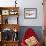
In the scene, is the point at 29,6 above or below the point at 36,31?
above

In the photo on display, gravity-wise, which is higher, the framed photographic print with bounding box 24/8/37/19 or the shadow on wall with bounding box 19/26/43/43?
the framed photographic print with bounding box 24/8/37/19

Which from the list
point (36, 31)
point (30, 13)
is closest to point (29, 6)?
point (30, 13)

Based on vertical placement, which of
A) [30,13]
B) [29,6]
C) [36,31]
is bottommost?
[36,31]

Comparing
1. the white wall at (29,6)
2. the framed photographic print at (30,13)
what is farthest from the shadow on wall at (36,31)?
the framed photographic print at (30,13)

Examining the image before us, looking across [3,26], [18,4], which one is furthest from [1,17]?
[18,4]

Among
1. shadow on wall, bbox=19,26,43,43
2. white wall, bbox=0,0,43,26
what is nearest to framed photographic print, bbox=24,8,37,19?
white wall, bbox=0,0,43,26

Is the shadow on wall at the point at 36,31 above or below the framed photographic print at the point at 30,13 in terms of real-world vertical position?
below

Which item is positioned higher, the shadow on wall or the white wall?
the white wall

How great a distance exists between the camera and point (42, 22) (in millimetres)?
5523

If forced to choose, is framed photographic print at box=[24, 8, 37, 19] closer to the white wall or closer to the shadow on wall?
the white wall

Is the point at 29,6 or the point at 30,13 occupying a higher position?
the point at 29,6

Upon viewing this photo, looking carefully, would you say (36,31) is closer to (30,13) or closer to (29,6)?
(30,13)

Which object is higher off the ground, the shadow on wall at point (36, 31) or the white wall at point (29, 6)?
the white wall at point (29, 6)

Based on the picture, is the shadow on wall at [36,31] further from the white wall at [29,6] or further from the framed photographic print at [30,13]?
the framed photographic print at [30,13]
